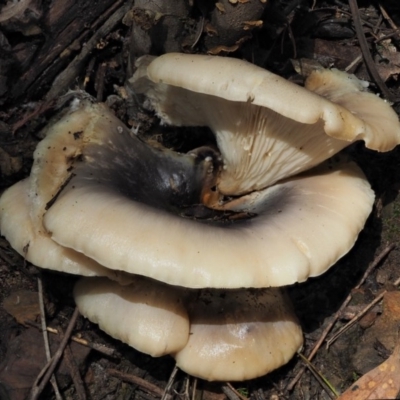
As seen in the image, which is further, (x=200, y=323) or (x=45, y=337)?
(x=45, y=337)

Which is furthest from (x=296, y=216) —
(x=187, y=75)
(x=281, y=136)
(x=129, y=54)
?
(x=129, y=54)

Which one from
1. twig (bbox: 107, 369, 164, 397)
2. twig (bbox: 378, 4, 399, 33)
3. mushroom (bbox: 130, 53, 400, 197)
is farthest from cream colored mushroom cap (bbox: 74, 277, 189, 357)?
twig (bbox: 378, 4, 399, 33)

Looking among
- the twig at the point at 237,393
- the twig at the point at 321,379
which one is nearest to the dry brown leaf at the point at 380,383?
the twig at the point at 321,379

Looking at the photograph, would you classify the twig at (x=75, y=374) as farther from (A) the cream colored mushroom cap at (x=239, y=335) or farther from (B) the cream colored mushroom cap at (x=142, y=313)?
(A) the cream colored mushroom cap at (x=239, y=335)

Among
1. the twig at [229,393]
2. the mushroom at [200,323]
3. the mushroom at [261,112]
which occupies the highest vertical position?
the mushroom at [261,112]

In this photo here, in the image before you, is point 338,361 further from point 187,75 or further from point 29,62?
point 29,62

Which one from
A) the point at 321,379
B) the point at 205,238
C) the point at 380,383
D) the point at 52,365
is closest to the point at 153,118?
the point at 205,238

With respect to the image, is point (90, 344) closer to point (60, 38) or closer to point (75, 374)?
point (75, 374)
